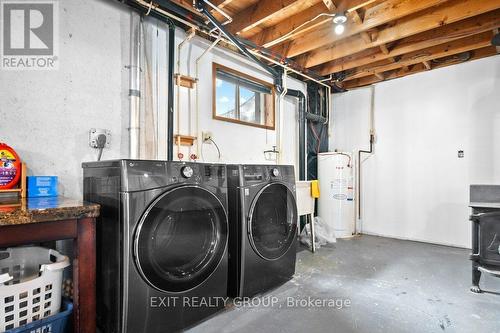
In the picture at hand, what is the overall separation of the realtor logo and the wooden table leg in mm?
1320

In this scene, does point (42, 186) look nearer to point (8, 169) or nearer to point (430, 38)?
point (8, 169)

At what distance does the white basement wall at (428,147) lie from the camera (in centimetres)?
320

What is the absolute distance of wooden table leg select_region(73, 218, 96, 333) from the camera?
3.82 feet

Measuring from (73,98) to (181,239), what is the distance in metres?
1.34

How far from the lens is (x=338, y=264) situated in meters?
2.67

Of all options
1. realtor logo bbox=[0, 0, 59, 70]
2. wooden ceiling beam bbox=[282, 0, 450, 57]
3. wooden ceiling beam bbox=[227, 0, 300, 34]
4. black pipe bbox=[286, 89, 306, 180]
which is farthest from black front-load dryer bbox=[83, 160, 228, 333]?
black pipe bbox=[286, 89, 306, 180]

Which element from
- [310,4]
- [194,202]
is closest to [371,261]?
[194,202]

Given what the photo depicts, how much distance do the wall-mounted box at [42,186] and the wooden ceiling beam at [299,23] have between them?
2388 millimetres

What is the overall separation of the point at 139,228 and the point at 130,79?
1388 millimetres

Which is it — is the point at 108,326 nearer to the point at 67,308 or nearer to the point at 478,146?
the point at 67,308

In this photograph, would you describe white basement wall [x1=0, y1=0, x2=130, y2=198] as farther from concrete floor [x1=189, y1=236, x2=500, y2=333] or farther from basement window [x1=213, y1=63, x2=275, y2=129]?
concrete floor [x1=189, y1=236, x2=500, y2=333]

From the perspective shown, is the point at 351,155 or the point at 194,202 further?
the point at 351,155

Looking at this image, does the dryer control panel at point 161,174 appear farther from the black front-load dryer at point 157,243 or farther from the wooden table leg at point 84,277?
the wooden table leg at point 84,277

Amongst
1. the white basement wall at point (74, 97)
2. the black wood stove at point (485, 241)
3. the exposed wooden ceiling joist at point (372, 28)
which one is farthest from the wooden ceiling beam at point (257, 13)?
the black wood stove at point (485, 241)
